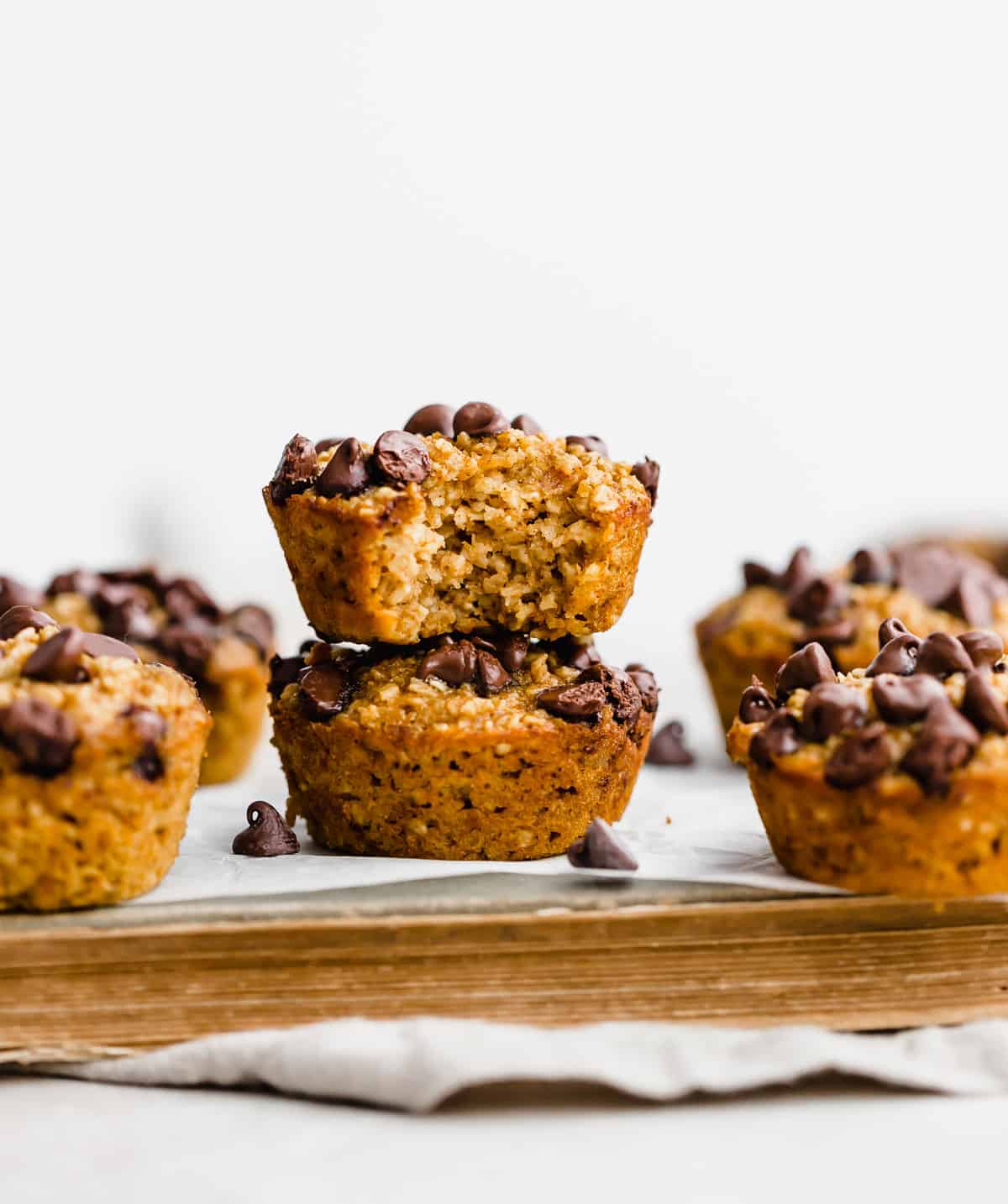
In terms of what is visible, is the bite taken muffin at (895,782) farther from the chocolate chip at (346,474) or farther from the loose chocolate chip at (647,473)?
the chocolate chip at (346,474)

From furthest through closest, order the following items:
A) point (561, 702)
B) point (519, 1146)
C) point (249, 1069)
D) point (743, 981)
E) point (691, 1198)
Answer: point (561, 702), point (743, 981), point (249, 1069), point (519, 1146), point (691, 1198)

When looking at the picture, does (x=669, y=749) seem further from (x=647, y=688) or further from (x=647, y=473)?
(x=647, y=473)

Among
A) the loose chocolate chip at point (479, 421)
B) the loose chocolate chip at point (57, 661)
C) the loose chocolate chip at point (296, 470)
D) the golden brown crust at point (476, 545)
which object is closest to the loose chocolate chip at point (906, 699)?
the golden brown crust at point (476, 545)

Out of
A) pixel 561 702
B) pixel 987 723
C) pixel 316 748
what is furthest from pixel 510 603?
pixel 987 723

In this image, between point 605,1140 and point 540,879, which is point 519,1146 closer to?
point 605,1140

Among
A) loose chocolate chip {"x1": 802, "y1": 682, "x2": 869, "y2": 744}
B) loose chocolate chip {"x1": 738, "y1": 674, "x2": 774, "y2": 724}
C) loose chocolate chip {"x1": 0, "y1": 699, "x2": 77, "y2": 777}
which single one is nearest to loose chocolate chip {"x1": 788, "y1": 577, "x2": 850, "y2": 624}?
loose chocolate chip {"x1": 738, "y1": 674, "x2": 774, "y2": 724}

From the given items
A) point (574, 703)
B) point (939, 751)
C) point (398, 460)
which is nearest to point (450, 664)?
point (574, 703)

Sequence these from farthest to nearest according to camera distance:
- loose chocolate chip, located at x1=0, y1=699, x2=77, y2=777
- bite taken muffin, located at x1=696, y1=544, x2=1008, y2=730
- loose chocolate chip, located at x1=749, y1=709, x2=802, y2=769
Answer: bite taken muffin, located at x1=696, y1=544, x2=1008, y2=730, loose chocolate chip, located at x1=749, y1=709, x2=802, y2=769, loose chocolate chip, located at x1=0, y1=699, x2=77, y2=777

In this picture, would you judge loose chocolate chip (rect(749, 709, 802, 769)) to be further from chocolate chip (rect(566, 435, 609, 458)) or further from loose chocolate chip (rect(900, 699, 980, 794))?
chocolate chip (rect(566, 435, 609, 458))
